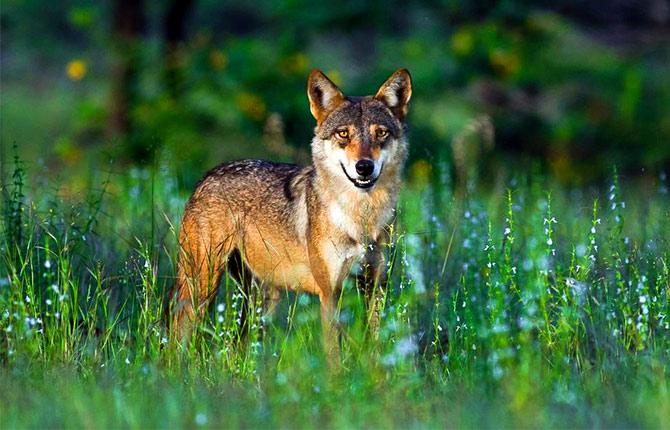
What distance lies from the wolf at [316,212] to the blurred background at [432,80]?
17.9 ft

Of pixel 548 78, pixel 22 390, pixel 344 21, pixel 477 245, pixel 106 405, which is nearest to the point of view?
pixel 106 405

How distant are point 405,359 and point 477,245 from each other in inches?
88.5

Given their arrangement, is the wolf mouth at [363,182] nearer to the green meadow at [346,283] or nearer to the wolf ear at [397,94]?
the green meadow at [346,283]

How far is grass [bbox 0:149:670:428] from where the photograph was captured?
496 cm

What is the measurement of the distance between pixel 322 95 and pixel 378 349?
6.60 feet

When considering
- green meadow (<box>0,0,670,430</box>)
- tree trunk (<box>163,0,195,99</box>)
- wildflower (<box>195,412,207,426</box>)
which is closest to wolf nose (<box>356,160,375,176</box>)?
green meadow (<box>0,0,670,430</box>)

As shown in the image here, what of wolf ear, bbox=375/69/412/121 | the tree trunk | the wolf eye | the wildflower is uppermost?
the tree trunk

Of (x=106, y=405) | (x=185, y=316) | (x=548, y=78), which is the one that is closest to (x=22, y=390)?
(x=106, y=405)

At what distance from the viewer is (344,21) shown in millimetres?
15445

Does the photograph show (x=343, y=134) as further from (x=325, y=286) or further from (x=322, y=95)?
(x=325, y=286)

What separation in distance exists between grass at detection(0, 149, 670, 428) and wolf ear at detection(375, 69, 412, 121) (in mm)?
714

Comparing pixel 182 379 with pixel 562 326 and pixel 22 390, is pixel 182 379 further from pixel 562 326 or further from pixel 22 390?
pixel 562 326

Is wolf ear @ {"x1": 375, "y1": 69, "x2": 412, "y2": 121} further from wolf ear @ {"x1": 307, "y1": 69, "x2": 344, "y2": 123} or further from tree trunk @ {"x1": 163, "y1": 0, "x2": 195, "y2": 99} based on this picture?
tree trunk @ {"x1": 163, "y1": 0, "x2": 195, "y2": 99}

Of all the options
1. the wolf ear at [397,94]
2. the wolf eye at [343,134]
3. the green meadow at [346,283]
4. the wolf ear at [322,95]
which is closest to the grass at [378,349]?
the green meadow at [346,283]
